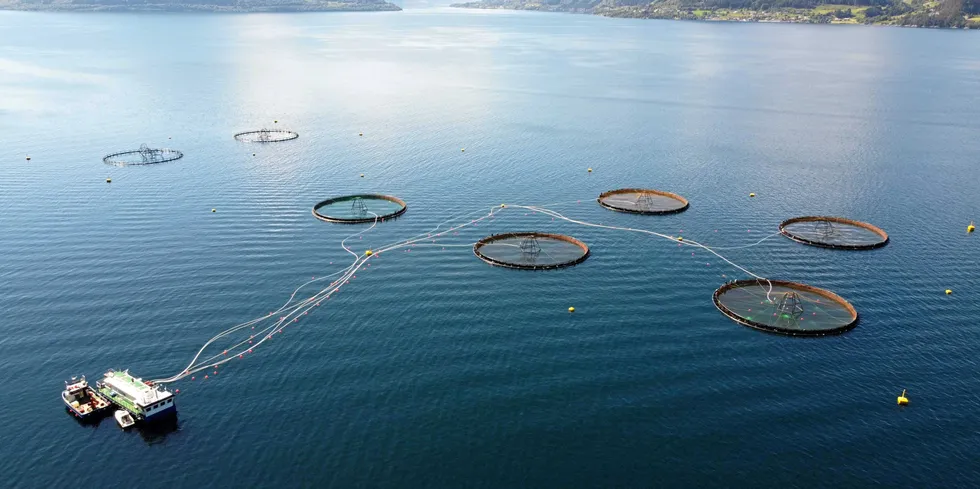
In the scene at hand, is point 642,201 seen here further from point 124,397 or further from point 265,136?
point 265,136

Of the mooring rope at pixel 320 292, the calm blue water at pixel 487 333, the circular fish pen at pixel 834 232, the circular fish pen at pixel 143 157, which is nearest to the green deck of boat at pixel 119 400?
the calm blue water at pixel 487 333

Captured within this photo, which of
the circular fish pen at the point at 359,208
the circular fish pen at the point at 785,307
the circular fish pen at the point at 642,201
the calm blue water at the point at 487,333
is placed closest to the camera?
the calm blue water at the point at 487,333

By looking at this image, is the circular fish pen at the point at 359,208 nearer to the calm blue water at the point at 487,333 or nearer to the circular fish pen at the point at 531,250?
the calm blue water at the point at 487,333

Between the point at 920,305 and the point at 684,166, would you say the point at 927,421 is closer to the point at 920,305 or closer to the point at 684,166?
the point at 920,305

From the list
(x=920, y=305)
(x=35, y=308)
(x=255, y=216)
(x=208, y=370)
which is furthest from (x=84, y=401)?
(x=920, y=305)

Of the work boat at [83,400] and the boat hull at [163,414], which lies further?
the work boat at [83,400]
